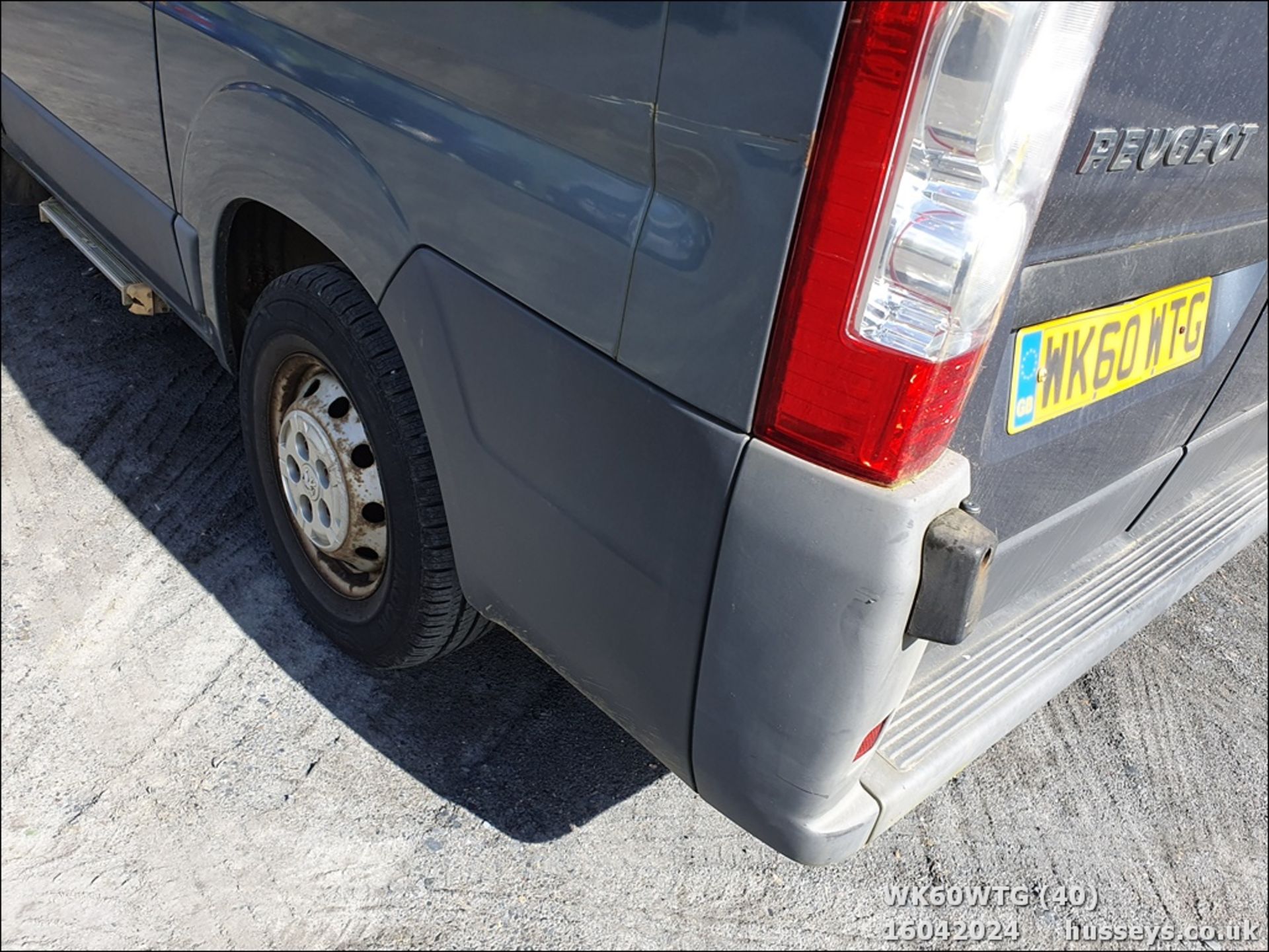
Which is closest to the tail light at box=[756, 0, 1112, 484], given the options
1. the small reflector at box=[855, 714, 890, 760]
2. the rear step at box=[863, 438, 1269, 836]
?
the small reflector at box=[855, 714, 890, 760]

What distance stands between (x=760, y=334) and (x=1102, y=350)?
780 millimetres

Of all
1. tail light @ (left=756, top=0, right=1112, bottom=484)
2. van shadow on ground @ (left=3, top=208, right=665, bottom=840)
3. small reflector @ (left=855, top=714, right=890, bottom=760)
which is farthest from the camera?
van shadow on ground @ (left=3, top=208, right=665, bottom=840)

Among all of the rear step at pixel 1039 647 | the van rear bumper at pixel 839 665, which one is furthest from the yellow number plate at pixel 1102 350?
the rear step at pixel 1039 647

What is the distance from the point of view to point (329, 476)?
2.12 meters

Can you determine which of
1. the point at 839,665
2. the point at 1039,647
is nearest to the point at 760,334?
the point at 839,665

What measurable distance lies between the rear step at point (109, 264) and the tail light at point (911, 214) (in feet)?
7.79

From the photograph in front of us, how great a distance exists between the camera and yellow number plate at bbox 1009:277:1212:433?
60.2 inches

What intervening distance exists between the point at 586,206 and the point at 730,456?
1.36ft

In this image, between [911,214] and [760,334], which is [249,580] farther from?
[911,214]

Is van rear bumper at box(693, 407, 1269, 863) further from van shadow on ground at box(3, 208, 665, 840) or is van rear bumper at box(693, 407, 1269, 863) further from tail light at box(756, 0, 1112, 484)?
van shadow on ground at box(3, 208, 665, 840)

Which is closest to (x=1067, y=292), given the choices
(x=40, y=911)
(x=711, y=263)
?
(x=711, y=263)

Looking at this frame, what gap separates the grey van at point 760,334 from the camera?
1163mm

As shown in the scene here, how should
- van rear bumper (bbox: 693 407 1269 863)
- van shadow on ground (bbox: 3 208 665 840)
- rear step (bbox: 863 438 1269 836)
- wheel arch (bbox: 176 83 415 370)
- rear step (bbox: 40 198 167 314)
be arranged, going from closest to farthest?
1. van rear bumper (bbox: 693 407 1269 863)
2. rear step (bbox: 863 438 1269 836)
3. wheel arch (bbox: 176 83 415 370)
4. van shadow on ground (bbox: 3 208 665 840)
5. rear step (bbox: 40 198 167 314)

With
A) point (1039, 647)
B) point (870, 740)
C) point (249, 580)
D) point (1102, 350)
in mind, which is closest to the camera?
point (870, 740)
